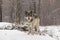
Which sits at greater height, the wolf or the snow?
the wolf

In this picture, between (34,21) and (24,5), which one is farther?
(24,5)

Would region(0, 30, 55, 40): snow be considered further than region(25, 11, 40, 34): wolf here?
No

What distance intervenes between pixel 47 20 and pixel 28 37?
12.0 ft

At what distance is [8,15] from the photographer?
8805 mm

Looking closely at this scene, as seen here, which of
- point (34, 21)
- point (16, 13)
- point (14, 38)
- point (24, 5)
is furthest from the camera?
point (24, 5)

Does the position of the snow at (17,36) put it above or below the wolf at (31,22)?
below

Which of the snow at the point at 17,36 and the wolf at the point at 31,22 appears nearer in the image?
the snow at the point at 17,36

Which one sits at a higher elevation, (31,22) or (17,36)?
(31,22)

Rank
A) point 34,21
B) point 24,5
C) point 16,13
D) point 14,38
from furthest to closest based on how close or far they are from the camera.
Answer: point 24,5 → point 16,13 → point 34,21 → point 14,38

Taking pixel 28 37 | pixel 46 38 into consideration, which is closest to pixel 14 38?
pixel 28 37

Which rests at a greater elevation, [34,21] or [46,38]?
[34,21]

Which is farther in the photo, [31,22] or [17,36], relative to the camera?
[31,22]

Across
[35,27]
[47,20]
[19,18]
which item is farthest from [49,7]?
[35,27]

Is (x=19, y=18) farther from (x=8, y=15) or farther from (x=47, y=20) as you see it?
(x=47, y=20)
